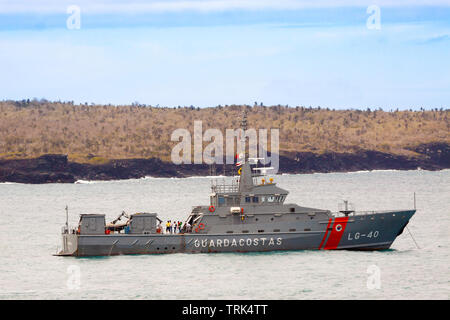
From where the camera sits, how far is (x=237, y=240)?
56250 mm

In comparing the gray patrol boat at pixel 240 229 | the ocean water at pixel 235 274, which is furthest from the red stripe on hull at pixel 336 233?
the ocean water at pixel 235 274

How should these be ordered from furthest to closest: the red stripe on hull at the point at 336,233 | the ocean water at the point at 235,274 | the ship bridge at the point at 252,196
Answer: the ship bridge at the point at 252,196 → the red stripe on hull at the point at 336,233 → the ocean water at the point at 235,274

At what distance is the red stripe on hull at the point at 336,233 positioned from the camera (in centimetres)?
5631

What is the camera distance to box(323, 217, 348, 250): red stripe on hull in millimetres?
56312

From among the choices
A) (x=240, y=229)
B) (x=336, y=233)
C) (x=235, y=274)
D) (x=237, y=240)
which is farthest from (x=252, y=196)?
(x=235, y=274)

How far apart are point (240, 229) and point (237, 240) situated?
75cm

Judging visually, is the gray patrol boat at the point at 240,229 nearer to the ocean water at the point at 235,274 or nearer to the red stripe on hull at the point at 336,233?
the red stripe on hull at the point at 336,233

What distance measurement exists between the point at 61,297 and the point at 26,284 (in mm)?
5278

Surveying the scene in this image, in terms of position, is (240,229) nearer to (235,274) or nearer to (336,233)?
(235,274)

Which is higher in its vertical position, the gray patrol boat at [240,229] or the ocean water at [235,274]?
the gray patrol boat at [240,229]

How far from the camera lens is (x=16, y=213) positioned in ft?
359

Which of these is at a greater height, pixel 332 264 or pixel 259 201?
pixel 259 201
